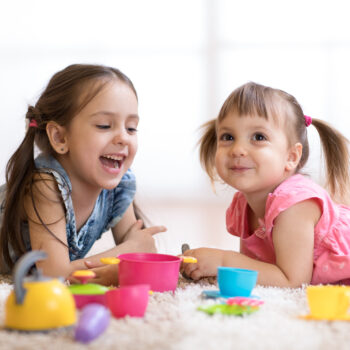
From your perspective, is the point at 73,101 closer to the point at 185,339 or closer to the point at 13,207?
the point at 13,207

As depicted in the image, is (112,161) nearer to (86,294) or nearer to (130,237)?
(130,237)

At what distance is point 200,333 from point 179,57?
11.3 ft

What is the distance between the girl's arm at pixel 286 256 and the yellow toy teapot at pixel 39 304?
492mm

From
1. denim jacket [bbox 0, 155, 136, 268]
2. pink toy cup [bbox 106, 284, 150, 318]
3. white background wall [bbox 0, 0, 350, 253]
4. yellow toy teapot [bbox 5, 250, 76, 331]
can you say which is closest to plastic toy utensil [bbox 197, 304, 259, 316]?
pink toy cup [bbox 106, 284, 150, 318]

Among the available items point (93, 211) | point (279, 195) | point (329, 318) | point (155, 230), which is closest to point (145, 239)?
point (155, 230)

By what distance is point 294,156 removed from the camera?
1291mm

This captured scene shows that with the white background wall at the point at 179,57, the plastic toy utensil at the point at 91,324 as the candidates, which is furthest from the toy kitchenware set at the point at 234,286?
the white background wall at the point at 179,57

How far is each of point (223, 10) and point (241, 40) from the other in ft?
0.82

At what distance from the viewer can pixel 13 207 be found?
4.26 ft

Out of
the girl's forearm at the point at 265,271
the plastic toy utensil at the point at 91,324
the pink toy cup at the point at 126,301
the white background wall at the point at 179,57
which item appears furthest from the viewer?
the white background wall at the point at 179,57

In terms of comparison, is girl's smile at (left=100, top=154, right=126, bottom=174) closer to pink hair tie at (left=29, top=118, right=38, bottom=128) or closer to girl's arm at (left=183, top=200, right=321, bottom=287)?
pink hair tie at (left=29, top=118, right=38, bottom=128)

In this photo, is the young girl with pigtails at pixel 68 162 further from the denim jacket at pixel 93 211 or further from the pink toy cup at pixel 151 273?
the pink toy cup at pixel 151 273

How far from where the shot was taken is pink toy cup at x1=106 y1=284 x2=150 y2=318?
791 mm

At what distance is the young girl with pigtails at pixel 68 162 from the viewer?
1.25m
